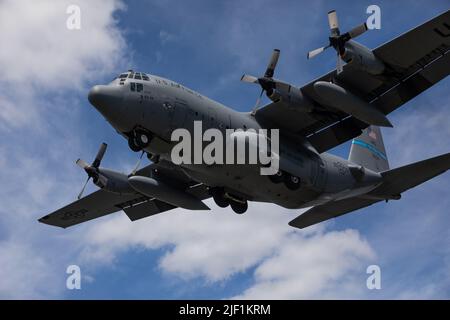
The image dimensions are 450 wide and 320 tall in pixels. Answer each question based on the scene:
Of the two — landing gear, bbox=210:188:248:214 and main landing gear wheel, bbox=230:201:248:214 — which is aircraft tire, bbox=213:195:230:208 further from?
main landing gear wheel, bbox=230:201:248:214

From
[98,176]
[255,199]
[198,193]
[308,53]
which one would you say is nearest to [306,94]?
[308,53]

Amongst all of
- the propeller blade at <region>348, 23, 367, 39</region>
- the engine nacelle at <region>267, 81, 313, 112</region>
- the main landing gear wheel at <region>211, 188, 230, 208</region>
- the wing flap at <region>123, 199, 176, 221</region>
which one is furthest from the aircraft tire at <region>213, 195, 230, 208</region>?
the propeller blade at <region>348, 23, 367, 39</region>

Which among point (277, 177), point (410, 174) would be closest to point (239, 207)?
point (277, 177)

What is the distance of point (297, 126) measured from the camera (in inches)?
1081

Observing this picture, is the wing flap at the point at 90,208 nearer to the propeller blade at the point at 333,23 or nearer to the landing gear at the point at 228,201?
the landing gear at the point at 228,201

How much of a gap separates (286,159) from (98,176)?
8.44 m

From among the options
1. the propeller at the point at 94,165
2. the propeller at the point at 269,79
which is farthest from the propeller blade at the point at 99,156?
the propeller at the point at 269,79

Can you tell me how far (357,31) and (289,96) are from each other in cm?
354

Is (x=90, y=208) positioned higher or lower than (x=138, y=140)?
lower

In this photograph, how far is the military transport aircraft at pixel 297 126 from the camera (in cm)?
2367

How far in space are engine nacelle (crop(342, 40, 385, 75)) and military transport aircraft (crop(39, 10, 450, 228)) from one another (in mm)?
37

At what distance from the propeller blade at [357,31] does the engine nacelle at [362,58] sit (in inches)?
9.8

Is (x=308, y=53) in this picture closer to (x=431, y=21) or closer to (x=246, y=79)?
(x=246, y=79)

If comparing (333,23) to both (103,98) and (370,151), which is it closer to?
(103,98)
